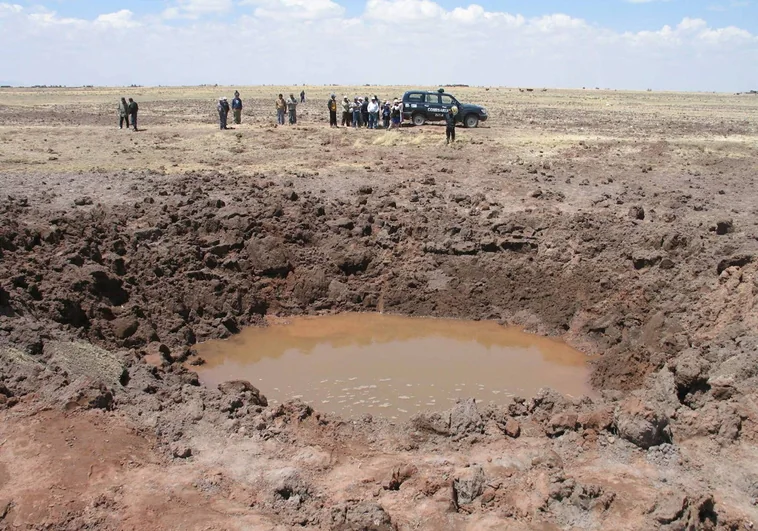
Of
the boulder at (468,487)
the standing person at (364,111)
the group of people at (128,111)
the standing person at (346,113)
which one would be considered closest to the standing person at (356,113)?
the standing person at (364,111)

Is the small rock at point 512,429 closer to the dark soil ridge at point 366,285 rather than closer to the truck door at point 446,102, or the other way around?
the dark soil ridge at point 366,285

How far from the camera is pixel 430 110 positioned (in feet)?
86.4

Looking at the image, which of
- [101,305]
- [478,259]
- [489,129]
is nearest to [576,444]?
[478,259]

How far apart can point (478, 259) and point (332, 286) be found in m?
3.14

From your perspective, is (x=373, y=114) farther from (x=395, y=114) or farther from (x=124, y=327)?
(x=124, y=327)

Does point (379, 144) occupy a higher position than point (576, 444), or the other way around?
point (379, 144)

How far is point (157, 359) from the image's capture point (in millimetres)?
10398

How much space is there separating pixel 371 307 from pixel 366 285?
496 millimetres

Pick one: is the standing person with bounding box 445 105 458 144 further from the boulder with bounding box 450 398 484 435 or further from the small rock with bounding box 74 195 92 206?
the boulder with bounding box 450 398 484 435

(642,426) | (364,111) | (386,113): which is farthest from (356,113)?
(642,426)

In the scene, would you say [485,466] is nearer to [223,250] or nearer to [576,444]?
[576,444]

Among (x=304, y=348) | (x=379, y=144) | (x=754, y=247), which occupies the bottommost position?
(x=304, y=348)

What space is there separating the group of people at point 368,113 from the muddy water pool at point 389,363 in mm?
13568

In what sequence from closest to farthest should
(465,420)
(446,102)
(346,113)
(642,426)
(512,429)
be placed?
1. (642,426)
2. (512,429)
3. (465,420)
4. (346,113)
5. (446,102)
